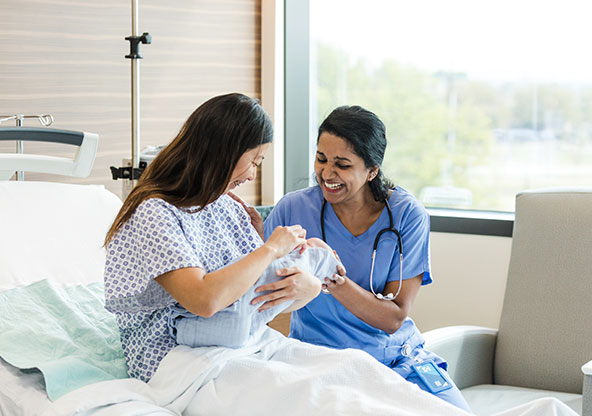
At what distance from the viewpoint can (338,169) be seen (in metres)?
1.86

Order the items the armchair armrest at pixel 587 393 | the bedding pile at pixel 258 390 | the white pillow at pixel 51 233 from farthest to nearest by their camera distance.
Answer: the white pillow at pixel 51 233 < the armchair armrest at pixel 587 393 < the bedding pile at pixel 258 390

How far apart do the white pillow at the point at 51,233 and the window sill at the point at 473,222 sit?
1347mm

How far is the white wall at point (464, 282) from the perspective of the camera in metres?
2.77

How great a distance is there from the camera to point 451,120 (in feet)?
9.88

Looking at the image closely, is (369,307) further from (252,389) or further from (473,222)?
(473,222)

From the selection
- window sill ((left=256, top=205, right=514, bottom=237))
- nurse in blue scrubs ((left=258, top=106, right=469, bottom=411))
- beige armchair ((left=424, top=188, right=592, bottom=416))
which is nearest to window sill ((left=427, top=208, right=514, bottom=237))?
window sill ((left=256, top=205, right=514, bottom=237))

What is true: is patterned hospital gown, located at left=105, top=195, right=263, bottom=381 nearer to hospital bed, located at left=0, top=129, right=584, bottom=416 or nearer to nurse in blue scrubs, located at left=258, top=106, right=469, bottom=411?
hospital bed, located at left=0, top=129, right=584, bottom=416

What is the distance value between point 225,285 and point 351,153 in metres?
0.64

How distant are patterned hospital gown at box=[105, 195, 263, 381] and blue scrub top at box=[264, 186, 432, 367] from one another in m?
0.42

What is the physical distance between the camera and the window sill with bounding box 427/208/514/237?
275 centimetres

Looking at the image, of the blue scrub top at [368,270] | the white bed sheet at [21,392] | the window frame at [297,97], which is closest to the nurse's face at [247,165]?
the blue scrub top at [368,270]

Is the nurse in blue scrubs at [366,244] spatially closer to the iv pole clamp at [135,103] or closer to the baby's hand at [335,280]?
the baby's hand at [335,280]

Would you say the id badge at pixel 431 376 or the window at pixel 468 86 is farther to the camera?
the window at pixel 468 86

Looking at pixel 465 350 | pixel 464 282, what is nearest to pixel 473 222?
pixel 464 282
